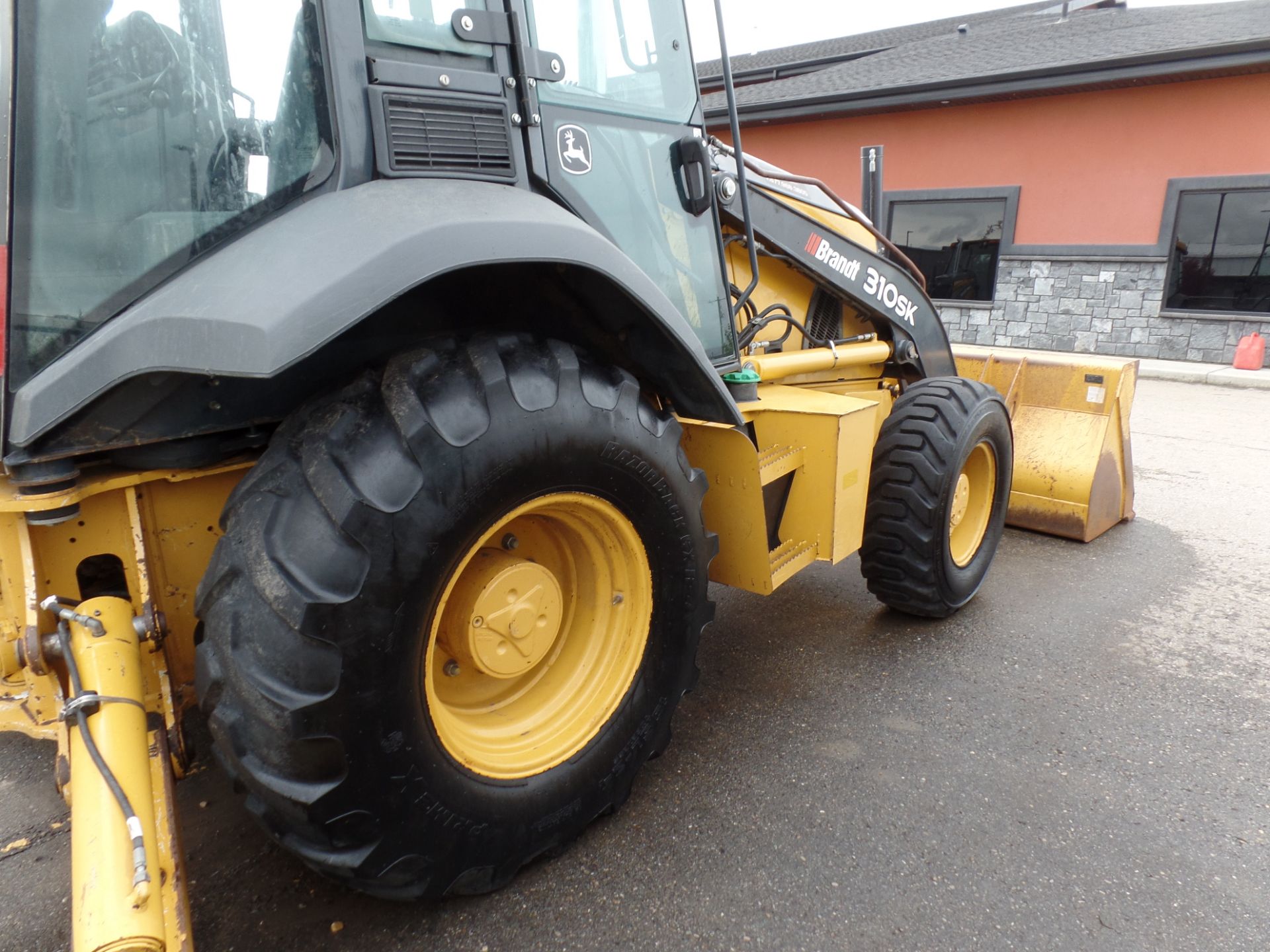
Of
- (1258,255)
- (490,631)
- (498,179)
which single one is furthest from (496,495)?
(1258,255)

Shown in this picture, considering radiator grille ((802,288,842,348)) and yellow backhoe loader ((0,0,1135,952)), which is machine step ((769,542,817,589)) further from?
radiator grille ((802,288,842,348))

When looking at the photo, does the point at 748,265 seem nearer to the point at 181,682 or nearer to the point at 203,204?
the point at 203,204

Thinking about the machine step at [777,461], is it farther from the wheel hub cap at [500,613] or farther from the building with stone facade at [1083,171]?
the building with stone facade at [1083,171]

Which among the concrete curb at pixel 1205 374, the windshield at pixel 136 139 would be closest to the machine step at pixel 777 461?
the windshield at pixel 136 139

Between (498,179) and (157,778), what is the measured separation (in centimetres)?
140

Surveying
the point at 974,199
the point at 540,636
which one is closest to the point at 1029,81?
the point at 974,199

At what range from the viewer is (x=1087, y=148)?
1036 centimetres

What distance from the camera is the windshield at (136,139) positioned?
1414 millimetres

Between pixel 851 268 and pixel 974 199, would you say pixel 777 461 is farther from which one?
pixel 974 199

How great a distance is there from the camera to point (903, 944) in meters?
1.83

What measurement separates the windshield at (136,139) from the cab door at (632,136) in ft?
2.01

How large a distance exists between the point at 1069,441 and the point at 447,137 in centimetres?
370

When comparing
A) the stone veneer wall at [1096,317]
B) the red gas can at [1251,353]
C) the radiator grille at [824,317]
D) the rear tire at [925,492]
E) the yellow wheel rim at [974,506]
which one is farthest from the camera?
the stone veneer wall at [1096,317]

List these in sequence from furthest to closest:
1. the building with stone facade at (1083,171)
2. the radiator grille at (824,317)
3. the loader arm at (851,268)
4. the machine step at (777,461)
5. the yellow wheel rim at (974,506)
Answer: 1. the building with stone facade at (1083,171)
2. the radiator grille at (824,317)
3. the yellow wheel rim at (974,506)
4. the loader arm at (851,268)
5. the machine step at (777,461)
